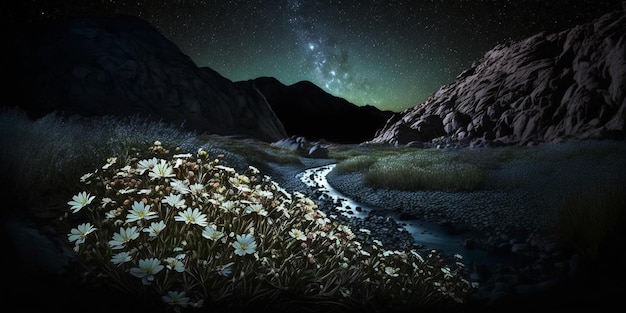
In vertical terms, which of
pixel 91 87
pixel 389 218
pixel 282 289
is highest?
pixel 91 87

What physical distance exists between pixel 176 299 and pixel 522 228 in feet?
13.8

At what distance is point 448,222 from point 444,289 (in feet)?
10.6

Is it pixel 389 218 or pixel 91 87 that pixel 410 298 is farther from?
pixel 91 87

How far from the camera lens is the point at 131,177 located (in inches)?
100.0

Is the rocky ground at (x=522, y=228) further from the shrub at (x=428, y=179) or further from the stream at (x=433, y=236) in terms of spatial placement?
the shrub at (x=428, y=179)

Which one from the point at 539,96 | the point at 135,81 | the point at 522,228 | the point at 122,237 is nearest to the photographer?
the point at 122,237

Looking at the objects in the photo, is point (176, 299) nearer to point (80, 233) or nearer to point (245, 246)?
point (245, 246)

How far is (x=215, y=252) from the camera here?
1.98 m

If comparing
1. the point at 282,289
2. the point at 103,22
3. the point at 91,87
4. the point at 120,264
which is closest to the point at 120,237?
the point at 120,264

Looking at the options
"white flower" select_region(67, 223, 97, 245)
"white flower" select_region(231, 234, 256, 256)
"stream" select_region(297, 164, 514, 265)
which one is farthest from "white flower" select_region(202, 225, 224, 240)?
"stream" select_region(297, 164, 514, 265)

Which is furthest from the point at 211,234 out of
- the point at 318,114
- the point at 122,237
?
the point at 318,114

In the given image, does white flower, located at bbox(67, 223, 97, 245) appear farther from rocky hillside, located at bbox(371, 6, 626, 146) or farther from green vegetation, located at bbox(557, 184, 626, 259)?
rocky hillside, located at bbox(371, 6, 626, 146)

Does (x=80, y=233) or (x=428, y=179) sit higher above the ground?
(x=80, y=233)

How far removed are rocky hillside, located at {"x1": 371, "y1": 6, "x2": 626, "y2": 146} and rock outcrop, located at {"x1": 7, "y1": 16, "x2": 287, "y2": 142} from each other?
2005 centimetres
